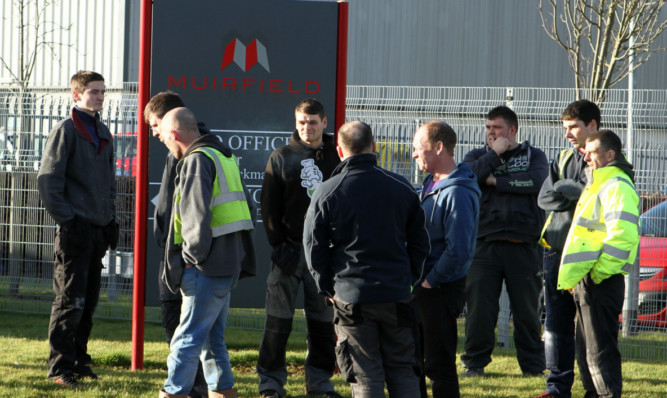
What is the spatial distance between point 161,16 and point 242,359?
307 centimetres

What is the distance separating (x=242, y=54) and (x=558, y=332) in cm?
335

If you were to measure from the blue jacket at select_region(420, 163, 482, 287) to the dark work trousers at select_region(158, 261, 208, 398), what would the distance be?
169cm

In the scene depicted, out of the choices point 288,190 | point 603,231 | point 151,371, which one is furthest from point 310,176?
point 151,371

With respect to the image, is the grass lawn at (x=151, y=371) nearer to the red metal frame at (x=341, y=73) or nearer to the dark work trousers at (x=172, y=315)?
the dark work trousers at (x=172, y=315)

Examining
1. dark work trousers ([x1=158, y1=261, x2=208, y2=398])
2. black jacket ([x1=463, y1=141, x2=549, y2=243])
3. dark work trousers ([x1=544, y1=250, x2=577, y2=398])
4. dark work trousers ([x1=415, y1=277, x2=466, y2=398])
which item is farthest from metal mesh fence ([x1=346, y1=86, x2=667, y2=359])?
dark work trousers ([x1=158, y1=261, x2=208, y2=398])

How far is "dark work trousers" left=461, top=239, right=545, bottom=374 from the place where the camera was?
690 cm

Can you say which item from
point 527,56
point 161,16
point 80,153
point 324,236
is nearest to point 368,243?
point 324,236

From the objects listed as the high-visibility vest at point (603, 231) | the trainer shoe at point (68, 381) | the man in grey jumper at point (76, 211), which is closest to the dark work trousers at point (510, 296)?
the high-visibility vest at point (603, 231)

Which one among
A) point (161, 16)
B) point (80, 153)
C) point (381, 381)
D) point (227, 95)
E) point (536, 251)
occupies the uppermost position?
point (161, 16)

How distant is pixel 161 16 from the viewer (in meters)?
6.63

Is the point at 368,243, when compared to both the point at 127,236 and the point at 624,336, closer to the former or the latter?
the point at 624,336

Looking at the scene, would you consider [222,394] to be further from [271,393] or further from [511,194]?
[511,194]

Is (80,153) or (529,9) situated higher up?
(529,9)

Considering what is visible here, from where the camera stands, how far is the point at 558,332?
5.71 metres
